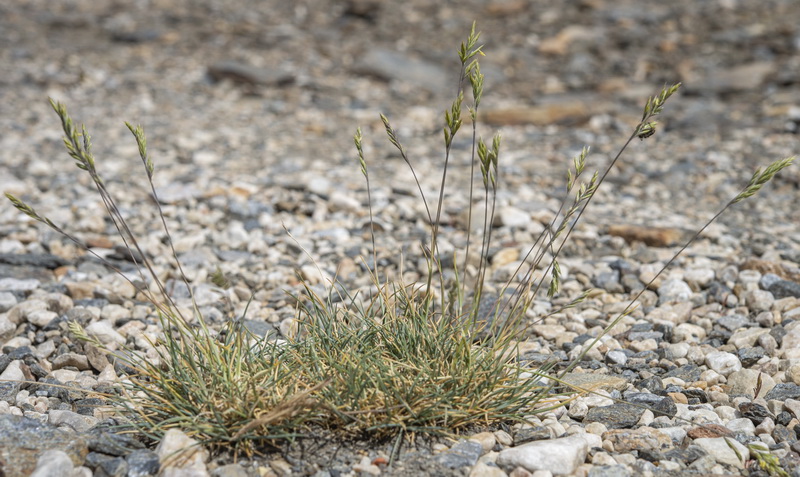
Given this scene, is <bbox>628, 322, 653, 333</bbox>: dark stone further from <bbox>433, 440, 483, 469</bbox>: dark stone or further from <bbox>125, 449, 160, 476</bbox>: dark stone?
<bbox>125, 449, 160, 476</bbox>: dark stone

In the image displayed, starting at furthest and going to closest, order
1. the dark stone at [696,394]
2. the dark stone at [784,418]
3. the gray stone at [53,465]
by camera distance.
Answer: the dark stone at [696,394] < the dark stone at [784,418] < the gray stone at [53,465]

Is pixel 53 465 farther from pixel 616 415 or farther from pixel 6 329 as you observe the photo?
pixel 616 415

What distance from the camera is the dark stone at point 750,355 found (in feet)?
9.79

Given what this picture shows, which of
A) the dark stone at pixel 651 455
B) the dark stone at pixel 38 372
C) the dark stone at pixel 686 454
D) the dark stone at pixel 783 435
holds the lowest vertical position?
the dark stone at pixel 38 372

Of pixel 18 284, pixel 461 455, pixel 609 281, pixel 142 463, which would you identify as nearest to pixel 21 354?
pixel 18 284

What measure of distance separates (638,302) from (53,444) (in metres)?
2.68

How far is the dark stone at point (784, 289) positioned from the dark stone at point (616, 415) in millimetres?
1443

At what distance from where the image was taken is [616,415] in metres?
2.57

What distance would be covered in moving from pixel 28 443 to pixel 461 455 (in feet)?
4.36

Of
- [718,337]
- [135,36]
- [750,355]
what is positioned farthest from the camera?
[135,36]

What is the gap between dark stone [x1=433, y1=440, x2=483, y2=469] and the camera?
224 centimetres

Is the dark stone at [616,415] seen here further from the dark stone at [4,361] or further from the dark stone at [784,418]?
the dark stone at [4,361]

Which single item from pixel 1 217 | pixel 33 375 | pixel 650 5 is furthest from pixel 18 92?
pixel 650 5

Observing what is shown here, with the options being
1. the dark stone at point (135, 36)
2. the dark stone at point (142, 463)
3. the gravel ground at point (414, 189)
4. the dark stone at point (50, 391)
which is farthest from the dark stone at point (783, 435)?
the dark stone at point (135, 36)
